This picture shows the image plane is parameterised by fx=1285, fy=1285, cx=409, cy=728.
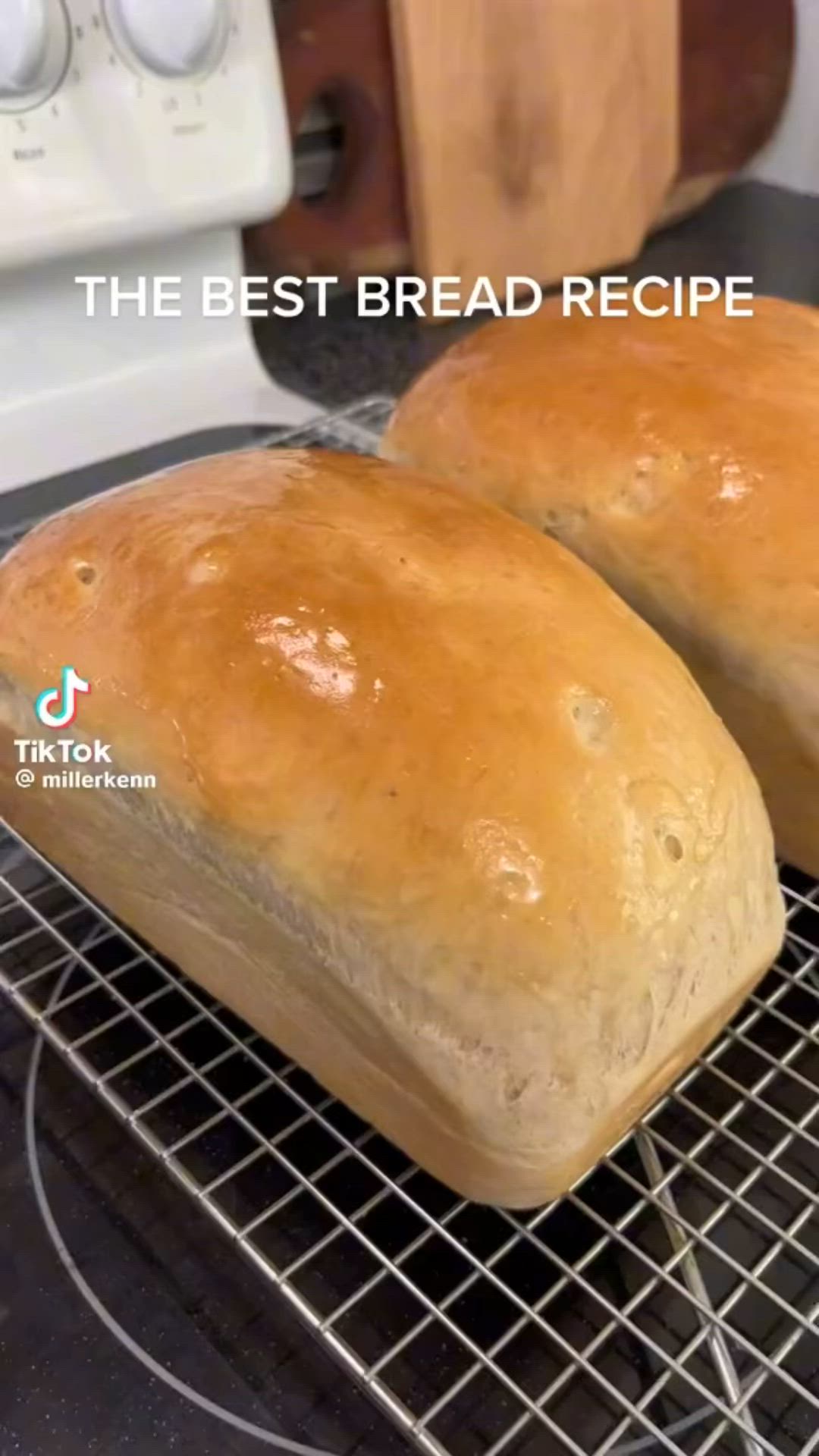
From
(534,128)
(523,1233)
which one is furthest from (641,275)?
(523,1233)

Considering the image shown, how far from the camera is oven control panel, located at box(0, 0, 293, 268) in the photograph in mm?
947

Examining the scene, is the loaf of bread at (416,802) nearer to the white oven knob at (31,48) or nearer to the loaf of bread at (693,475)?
the loaf of bread at (693,475)

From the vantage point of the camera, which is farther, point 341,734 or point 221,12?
point 221,12

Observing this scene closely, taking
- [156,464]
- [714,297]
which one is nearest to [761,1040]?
[714,297]

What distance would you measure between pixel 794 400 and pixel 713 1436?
556mm

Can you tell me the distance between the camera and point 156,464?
112 cm

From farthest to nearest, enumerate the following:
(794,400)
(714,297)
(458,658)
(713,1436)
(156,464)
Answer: (156,464)
(714,297)
(794,400)
(458,658)
(713,1436)

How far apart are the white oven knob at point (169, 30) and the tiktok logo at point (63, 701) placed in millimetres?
586

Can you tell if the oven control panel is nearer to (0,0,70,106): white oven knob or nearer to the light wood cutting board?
(0,0,70,106): white oven knob

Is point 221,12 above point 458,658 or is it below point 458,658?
above

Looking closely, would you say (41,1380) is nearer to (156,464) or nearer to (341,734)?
(341,734)

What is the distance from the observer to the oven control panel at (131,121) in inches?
37.3

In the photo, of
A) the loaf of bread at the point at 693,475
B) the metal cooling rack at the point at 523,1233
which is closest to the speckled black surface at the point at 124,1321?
the metal cooling rack at the point at 523,1233

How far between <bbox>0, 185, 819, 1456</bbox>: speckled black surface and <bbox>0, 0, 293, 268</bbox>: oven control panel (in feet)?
2.12
